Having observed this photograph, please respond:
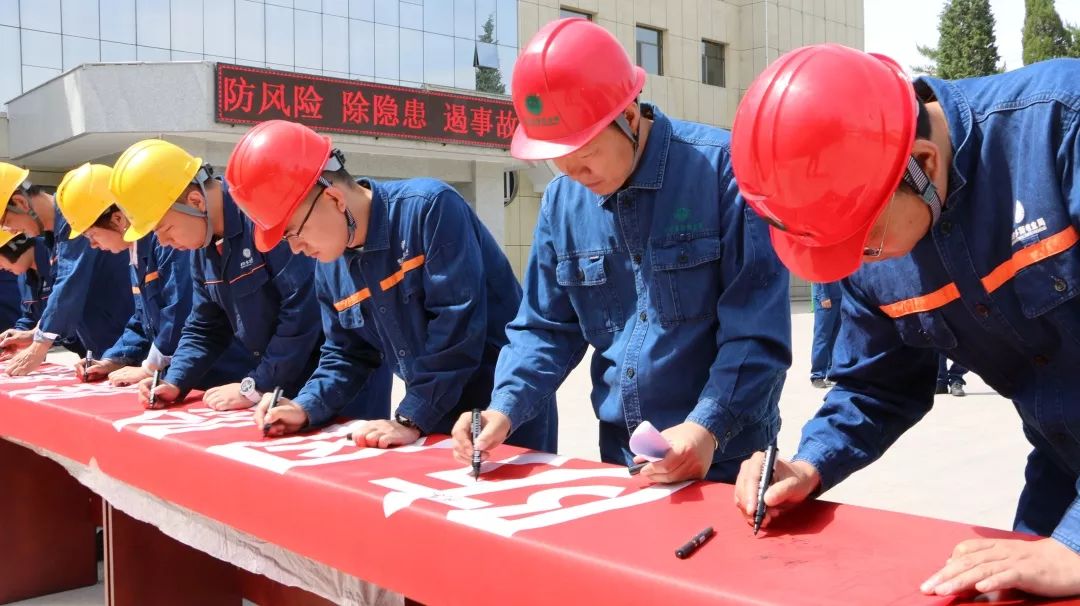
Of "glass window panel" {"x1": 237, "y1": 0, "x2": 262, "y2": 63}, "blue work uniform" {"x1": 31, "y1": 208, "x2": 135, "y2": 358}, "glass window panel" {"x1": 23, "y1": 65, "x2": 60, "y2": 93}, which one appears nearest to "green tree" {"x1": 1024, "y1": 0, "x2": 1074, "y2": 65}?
"glass window panel" {"x1": 237, "y1": 0, "x2": 262, "y2": 63}

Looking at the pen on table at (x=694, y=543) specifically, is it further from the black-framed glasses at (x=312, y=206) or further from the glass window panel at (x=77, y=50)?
the glass window panel at (x=77, y=50)

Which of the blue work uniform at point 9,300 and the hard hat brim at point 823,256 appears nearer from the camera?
the hard hat brim at point 823,256

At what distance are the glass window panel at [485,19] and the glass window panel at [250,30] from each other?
4398mm

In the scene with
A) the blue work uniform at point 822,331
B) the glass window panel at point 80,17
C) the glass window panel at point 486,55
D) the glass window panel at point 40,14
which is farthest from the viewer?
the glass window panel at point 486,55

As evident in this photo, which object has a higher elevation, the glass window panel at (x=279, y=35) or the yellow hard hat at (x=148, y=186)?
the glass window panel at (x=279, y=35)

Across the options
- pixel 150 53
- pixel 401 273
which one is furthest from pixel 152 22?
pixel 401 273

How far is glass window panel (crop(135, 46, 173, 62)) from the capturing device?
16.5 m

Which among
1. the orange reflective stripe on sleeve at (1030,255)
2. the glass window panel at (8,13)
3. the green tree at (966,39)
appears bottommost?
the orange reflective stripe on sleeve at (1030,255)

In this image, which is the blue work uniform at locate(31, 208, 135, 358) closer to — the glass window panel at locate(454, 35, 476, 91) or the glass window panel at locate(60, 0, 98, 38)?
the glass window panel at locate(60, 0, 98, 38)

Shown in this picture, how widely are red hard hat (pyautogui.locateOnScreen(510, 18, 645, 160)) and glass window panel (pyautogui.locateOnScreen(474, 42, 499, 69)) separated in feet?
59.7

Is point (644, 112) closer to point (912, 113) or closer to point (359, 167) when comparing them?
point (912, 113)

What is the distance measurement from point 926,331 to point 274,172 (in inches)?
65.0

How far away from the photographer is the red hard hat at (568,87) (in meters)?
1.87

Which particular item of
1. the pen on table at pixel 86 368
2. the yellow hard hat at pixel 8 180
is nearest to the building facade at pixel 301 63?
the yellow hard hat at pixel 8 180
